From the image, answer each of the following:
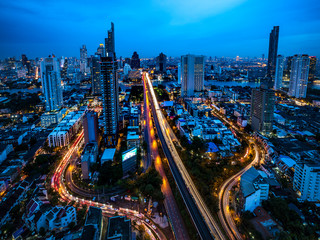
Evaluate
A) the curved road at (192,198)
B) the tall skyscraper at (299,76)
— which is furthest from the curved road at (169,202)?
the tall skyscraper at (299,76)

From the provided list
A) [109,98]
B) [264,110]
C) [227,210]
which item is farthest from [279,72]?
[227,210]

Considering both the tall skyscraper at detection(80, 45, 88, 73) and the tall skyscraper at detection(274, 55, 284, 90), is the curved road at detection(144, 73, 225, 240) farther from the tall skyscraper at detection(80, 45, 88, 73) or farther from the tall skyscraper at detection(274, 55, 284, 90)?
the tall skyscraper at detection(80, 45, 88, 73)

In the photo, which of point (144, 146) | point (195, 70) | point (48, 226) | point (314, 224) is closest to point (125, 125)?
point (144, 146)

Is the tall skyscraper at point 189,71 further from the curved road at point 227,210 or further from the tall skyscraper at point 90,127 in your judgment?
the curved road at point 227,210

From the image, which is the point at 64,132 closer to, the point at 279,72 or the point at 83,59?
the point at 279,72

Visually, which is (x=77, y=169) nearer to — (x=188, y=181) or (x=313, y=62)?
→ (x=188, y=181)

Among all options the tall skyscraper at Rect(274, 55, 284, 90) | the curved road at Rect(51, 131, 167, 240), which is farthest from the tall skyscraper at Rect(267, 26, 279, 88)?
the curved road at Rect(51, 131, 167, 240)
